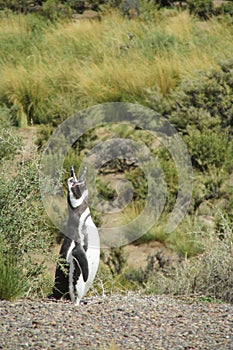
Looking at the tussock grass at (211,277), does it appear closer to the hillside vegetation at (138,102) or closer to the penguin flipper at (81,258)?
the hillside vegetation at (138,102)

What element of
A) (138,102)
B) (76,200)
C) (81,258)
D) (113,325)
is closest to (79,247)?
(81,258)

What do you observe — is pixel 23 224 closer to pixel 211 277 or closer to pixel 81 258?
pixel 81 258

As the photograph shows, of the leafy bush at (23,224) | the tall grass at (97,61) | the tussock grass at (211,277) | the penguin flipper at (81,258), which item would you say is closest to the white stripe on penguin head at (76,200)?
the penguin flipper at (81,258)

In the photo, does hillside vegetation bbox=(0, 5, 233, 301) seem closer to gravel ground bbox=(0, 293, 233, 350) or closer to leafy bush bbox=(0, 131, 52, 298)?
leafy bush bbox=(0, 131, 52, 298)

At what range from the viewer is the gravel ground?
13.0 ft

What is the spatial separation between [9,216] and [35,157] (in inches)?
20.7

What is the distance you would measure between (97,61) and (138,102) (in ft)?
6.32

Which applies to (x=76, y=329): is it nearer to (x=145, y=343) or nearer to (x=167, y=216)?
(x=145, y=343)

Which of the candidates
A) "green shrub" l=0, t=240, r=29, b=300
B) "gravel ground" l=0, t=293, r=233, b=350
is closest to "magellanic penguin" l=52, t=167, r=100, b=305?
"gravel ground" l=0, t=293, r=233, b=350

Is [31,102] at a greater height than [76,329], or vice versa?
A: [76,329]

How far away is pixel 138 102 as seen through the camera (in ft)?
36.3

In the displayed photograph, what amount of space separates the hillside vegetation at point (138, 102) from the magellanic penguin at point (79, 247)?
30 centimetres

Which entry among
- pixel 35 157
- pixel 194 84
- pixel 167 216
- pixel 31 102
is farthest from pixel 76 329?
pixel 31 102

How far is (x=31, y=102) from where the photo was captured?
450 inches
